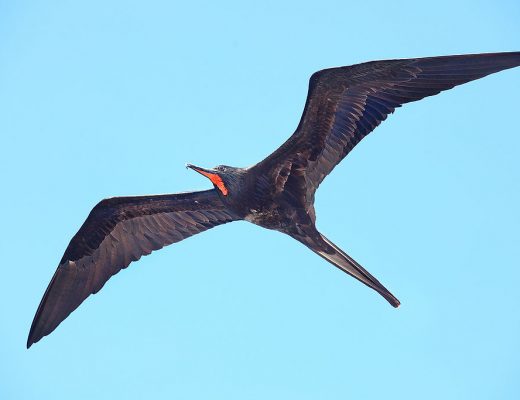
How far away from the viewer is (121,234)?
34.7 feet

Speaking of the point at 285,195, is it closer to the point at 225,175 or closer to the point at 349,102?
the point at 225,175

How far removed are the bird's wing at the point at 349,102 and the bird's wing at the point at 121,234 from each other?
1.25 metres

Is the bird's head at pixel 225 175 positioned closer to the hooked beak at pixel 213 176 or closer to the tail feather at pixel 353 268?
the hooked beak at pixel 213 176

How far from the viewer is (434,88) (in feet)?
29.4

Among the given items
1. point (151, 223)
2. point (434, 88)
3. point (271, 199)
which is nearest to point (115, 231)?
point (151, 223)

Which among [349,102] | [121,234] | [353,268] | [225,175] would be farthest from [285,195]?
[121,234]

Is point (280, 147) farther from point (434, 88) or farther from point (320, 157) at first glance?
point (434, 88)

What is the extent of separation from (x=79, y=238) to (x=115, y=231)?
1.42 feet

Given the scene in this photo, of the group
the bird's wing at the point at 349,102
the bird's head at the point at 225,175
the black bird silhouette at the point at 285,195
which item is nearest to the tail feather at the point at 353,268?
the black bird silhouette at the point at 285,195

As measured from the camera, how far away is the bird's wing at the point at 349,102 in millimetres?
8875

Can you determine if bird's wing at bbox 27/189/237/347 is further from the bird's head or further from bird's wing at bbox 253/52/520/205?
bird's wing at bbox 253/52/520/205

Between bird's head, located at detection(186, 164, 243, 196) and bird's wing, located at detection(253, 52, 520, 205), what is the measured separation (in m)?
0.25

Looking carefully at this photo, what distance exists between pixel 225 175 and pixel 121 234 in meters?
1.75

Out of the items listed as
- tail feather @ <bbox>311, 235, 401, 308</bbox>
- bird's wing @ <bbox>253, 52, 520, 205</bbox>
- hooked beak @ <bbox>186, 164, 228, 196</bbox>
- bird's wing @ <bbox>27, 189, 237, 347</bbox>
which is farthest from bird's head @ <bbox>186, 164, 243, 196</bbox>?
tail feather @ <bbox>311, 235, 401, 308</bbox>
